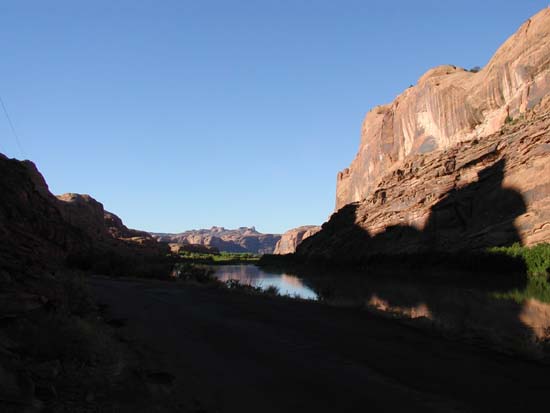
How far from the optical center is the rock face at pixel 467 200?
53719 millimetres

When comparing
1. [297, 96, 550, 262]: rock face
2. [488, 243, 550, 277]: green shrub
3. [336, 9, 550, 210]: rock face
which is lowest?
[488, 243, 550, 277]: green shrub

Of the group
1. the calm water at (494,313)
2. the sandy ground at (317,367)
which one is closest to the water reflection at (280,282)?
the calm water at (494,313)

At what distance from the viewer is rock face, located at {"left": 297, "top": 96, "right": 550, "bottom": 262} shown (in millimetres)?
53719

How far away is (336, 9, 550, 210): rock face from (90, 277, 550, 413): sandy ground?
67248 mm

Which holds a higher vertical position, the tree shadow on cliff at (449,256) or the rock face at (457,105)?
the rock face at (457,105)

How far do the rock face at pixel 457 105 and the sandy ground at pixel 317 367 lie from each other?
221ft

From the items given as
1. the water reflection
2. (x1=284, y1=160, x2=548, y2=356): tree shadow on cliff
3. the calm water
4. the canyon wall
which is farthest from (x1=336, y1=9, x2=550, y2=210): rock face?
the calm water

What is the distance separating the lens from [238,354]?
29.5 ft

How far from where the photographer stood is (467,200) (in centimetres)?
6681

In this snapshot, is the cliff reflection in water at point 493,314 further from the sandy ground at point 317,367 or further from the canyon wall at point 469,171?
the canyon wall at point 469,171

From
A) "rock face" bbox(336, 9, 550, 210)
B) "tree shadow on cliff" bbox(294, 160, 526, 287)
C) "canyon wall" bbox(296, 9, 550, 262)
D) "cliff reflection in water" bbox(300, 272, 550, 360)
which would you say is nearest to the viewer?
"cliff reflection in water" bbox(300, 272, 550, 360)

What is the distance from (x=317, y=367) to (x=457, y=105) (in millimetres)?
93405

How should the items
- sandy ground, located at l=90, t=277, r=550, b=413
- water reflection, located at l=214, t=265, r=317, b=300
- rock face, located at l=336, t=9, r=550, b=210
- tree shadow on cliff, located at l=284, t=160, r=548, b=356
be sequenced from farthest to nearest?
rock face, located at l=336, t=9, r=550, b=210 → tree shadow on cliff, located at l=284, t=160, r=548, b=356 → water reflection, located at l=214, t=265, r=317, b=300 → sandy ground, located at l=90, t=277, r=550, b=413

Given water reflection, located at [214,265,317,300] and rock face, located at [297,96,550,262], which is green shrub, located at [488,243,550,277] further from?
water reflection, located at [214,265,317,300]
